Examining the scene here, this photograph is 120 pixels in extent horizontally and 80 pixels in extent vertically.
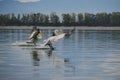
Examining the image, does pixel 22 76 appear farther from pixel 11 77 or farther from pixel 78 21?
pixel 78 21

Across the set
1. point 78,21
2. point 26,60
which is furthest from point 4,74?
point 78,21

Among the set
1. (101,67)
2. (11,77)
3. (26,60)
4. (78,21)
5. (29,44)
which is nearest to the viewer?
(11,77)

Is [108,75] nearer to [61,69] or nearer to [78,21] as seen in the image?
[61,69]

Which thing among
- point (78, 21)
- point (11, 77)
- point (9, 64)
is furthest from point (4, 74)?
point (78, 21)

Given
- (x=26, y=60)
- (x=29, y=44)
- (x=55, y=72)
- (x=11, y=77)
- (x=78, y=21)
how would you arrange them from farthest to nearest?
(x=78, y=21) → (x=29, y=44) → (x=26, y=60) → (x=55, y=72) → (x=11, y=77)

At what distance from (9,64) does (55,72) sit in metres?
1.91

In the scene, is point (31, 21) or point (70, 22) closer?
point (31, 21)

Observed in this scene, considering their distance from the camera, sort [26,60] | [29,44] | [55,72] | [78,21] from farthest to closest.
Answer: [78,21]
[29,44]
[26,60]
[55,72]

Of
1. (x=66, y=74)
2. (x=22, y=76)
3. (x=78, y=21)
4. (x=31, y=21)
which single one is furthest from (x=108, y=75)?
(x=78, y=21)

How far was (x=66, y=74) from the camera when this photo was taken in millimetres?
9219

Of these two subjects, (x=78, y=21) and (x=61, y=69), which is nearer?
(x=61, y=69)

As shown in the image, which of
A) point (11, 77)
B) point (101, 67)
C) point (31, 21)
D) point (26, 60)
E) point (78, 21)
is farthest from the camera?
point (78, 21)

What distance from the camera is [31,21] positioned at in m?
44.2

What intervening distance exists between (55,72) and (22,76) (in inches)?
35.4
